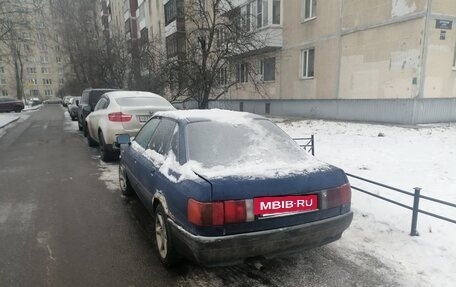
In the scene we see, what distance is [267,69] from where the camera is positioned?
20734 millimetres

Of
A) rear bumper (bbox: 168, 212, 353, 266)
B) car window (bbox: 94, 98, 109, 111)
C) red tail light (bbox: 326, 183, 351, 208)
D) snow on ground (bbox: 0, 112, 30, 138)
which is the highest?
car window (bbox: 94, 98, 109, 111)

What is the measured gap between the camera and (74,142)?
11.5 m

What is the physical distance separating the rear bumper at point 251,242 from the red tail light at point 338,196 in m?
0.14

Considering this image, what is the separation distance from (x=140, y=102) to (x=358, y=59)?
10182 mm

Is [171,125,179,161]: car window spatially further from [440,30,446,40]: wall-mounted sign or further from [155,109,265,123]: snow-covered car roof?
[440,30,446,40]: wall-mounted sign

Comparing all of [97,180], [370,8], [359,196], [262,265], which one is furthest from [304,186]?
[370,8]

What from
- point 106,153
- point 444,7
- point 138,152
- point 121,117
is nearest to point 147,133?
point 138,152

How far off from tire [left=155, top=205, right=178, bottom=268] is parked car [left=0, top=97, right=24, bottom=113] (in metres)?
36.2

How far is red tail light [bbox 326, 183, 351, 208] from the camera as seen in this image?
9.64ft

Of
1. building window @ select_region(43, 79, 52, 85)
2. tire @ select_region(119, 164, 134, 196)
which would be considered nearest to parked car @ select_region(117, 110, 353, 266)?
tire @ select_region(119, 164, 134, 196)

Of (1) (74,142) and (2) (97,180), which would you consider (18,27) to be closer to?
(1) (74,142)

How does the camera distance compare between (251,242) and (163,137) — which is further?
(163,137)

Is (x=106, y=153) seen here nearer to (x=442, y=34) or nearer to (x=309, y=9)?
(x=442, y=34)

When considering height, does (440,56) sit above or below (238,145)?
above
